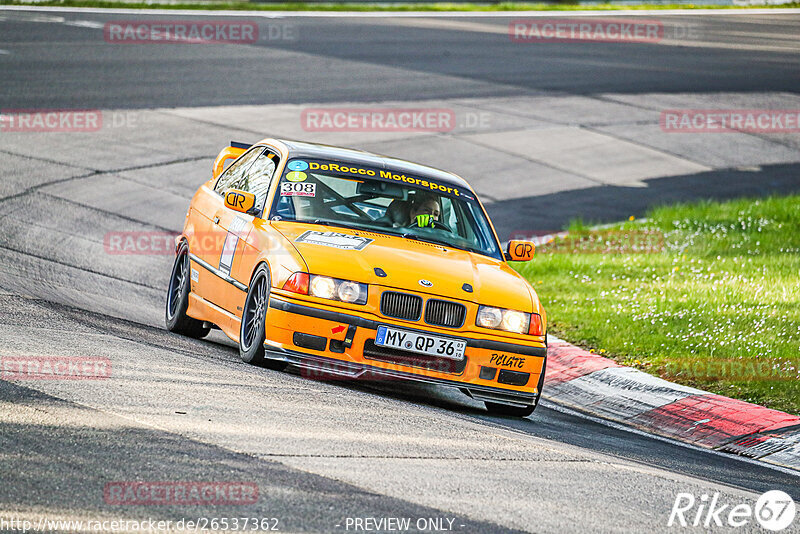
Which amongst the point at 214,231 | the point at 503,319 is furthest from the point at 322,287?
the point at 214,231

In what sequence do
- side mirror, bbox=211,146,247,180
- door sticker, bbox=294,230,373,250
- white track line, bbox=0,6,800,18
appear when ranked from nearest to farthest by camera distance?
1. door sticker, bbox=294,230,373,250
2. side mirror, bbox=211,146,247,180
3. white track line, bbox=0,6,800,18

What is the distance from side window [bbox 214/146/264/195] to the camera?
10164 millimetres

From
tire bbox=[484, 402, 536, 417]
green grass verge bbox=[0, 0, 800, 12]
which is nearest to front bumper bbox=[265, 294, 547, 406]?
tire bbox=[484, 402, 536, 417]

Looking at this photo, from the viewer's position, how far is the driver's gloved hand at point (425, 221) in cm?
923

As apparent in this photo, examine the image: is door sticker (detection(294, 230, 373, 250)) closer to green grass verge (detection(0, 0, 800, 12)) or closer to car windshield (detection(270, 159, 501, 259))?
car windshield (detection(270, 159, 501, 259))

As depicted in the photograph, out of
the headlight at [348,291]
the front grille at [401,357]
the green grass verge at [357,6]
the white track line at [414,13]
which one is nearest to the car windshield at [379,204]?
the headlight at [348,291]

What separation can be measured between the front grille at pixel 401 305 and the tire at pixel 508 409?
1015mm

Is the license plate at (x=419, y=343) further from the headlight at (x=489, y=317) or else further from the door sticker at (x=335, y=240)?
the door sticker at (x=335, y=240)


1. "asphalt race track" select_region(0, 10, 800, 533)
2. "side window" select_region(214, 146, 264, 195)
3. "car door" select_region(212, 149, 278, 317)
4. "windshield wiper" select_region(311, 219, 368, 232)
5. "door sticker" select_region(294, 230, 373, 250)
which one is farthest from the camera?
"side window" select_region(214, 146, 264, 195)

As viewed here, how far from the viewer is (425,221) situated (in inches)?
365

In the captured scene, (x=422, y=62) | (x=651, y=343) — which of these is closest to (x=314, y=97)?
(x=422, y=62)

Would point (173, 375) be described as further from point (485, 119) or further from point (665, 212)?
point (485, 119)

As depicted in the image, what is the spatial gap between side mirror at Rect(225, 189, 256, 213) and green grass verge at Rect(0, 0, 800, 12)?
81.5 ft

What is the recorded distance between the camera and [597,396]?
953cm
